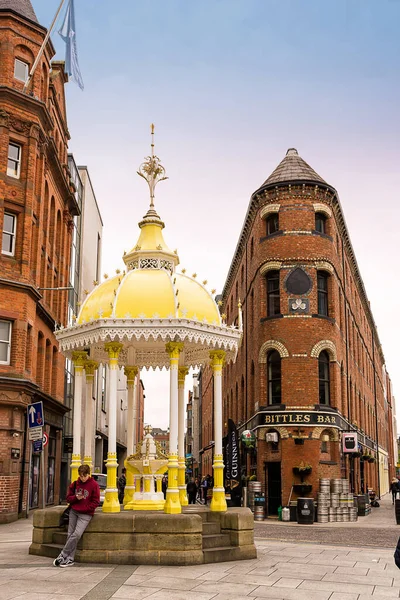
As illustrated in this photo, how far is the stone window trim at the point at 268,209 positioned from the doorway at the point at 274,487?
38.9 feet

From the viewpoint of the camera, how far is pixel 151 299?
1434cm

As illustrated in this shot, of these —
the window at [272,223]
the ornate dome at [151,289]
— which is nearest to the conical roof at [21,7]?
the window at [272,223]

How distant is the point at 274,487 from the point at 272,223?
1262 centimetres

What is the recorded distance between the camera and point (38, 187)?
29.2m

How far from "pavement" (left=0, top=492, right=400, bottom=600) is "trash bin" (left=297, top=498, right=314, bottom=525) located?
41.2 ft

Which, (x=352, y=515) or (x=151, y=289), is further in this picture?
(x=352, y=515)

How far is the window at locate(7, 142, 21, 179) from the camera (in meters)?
27.4

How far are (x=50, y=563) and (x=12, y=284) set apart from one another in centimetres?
1540

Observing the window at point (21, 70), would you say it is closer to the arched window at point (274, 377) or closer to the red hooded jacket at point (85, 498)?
the arched window at point (274, 377)

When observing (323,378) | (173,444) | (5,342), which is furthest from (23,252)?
(173,444)

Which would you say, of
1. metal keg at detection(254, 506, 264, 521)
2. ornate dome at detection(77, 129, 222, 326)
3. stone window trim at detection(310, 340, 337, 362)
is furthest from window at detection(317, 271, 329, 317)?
ornate dome at detection(77, 129, 222, 326)

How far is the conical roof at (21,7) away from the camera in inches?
1133

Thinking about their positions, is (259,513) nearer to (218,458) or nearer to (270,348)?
(270,348)

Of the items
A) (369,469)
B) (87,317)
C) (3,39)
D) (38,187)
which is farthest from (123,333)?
(369,469)
